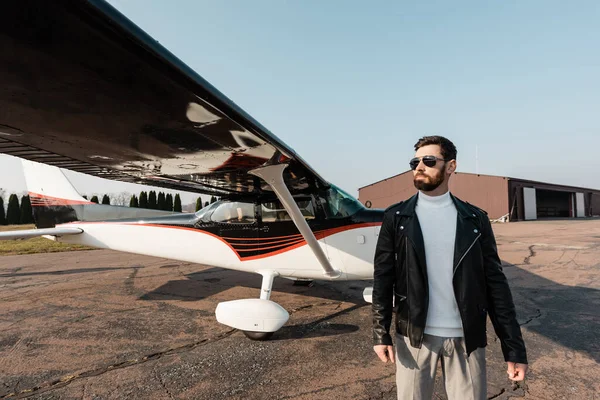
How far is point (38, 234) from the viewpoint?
19.9ft

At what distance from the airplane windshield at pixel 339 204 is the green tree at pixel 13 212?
31.2 metres

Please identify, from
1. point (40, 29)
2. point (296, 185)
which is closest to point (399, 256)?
point (40, 29)

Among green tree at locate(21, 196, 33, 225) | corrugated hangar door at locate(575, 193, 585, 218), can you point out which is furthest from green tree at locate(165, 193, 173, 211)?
corrugated hangar door at locate(575, 193, 585, 218)

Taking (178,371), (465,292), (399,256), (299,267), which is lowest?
(178,371)

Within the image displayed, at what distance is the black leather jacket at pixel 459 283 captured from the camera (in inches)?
53.6

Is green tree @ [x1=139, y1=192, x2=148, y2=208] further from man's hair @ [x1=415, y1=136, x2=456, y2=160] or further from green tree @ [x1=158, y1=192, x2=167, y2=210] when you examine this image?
man's hair @ [x1=415, y1=136, x2=456, y2=160]

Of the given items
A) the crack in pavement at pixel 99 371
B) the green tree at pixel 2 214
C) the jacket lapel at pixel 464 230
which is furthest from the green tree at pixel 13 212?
the jacket lapel at pixel 464 230

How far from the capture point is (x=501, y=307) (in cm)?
142

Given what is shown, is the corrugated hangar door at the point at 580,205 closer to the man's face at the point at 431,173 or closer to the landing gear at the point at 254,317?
the landing gear at the point at 254,317

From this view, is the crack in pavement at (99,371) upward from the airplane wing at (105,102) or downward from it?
downward

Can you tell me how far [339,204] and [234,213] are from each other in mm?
1731

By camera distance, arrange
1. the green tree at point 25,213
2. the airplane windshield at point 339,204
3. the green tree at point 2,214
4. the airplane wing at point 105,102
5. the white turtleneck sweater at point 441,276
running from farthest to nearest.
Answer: the green tree at point 25,213 < the green tree at point 2,214 < the airplane windshield at point 339,204 < the white turtleneck sweater at point 441,276 < the airplane wing at point 105,102

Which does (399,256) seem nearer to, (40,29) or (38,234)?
(40,29)

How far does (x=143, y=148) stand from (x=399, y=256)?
2.35 meters
